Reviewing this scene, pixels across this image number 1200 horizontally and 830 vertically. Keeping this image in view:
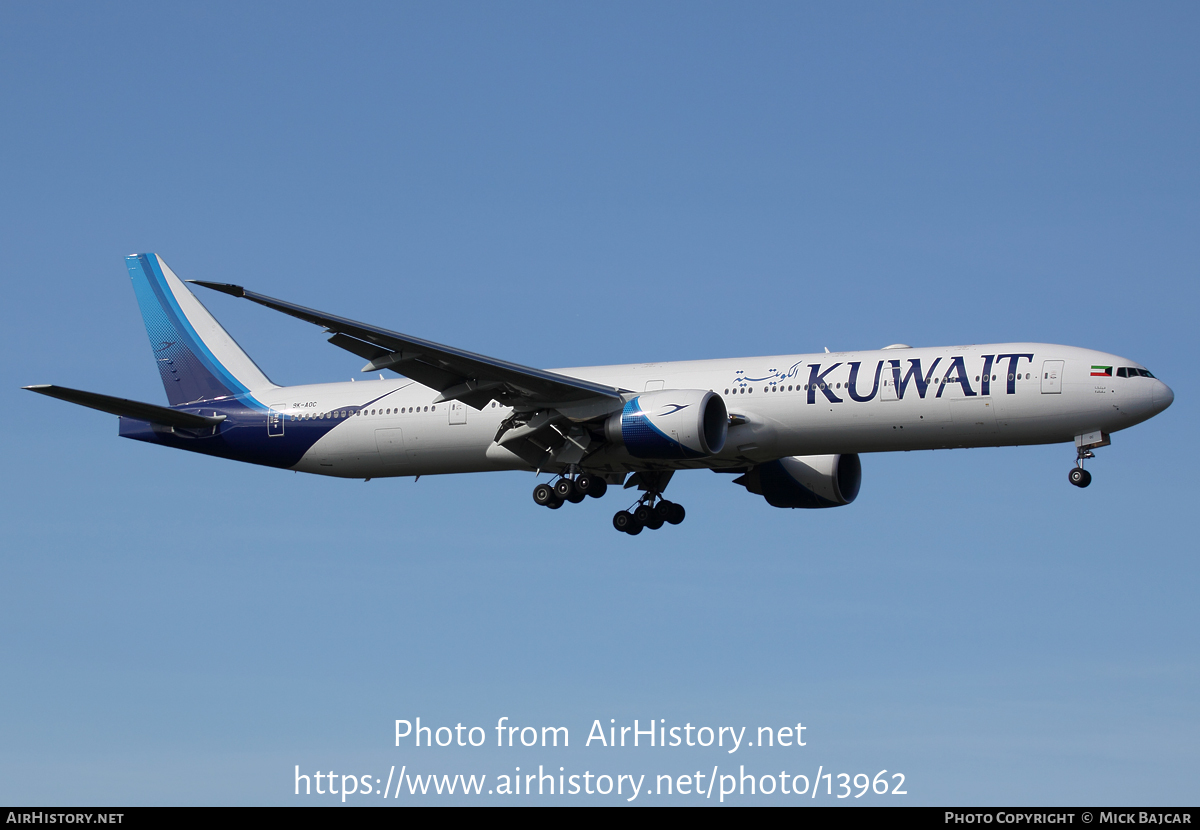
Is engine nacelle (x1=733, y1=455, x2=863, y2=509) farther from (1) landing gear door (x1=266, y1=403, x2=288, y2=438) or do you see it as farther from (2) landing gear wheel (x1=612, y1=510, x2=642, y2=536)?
(1) landing gear door (x1=266, y1=403, x2=288, y2=438)

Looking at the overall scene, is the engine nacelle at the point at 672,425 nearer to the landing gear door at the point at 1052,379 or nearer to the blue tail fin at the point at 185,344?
the landing gear door at the point at 1052,379

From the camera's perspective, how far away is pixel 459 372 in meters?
38.0

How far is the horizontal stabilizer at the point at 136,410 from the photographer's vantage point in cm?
3978

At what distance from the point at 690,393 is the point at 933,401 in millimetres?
6138

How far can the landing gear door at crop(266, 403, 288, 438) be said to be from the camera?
43.3 m

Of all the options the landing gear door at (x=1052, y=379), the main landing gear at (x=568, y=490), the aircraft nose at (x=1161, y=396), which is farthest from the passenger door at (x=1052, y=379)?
the main landing gear at (x=568, y=490)

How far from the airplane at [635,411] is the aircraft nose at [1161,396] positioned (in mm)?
54

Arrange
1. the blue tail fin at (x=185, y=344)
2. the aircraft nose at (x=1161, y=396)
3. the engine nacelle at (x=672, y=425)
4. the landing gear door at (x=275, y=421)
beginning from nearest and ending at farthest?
the aircraft nose at (x=1161, y=396)
the engine nacelle at (x=672, y=425)
the landing gear door at (x=275, y=421)
the blue tail fin at (x=185, y=344)

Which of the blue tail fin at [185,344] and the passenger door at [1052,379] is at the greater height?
the blue tail fin at [185,344]

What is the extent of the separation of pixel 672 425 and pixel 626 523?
686 cm

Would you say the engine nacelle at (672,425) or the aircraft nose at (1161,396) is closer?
the aircraft nose at (1161,396)

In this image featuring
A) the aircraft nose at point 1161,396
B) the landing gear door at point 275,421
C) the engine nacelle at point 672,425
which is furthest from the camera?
the landing gear door at point 275,421

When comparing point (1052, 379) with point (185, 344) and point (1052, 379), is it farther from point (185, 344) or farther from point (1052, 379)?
point (185, 344)

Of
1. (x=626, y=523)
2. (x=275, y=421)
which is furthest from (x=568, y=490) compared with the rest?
(x=275, y=421)
